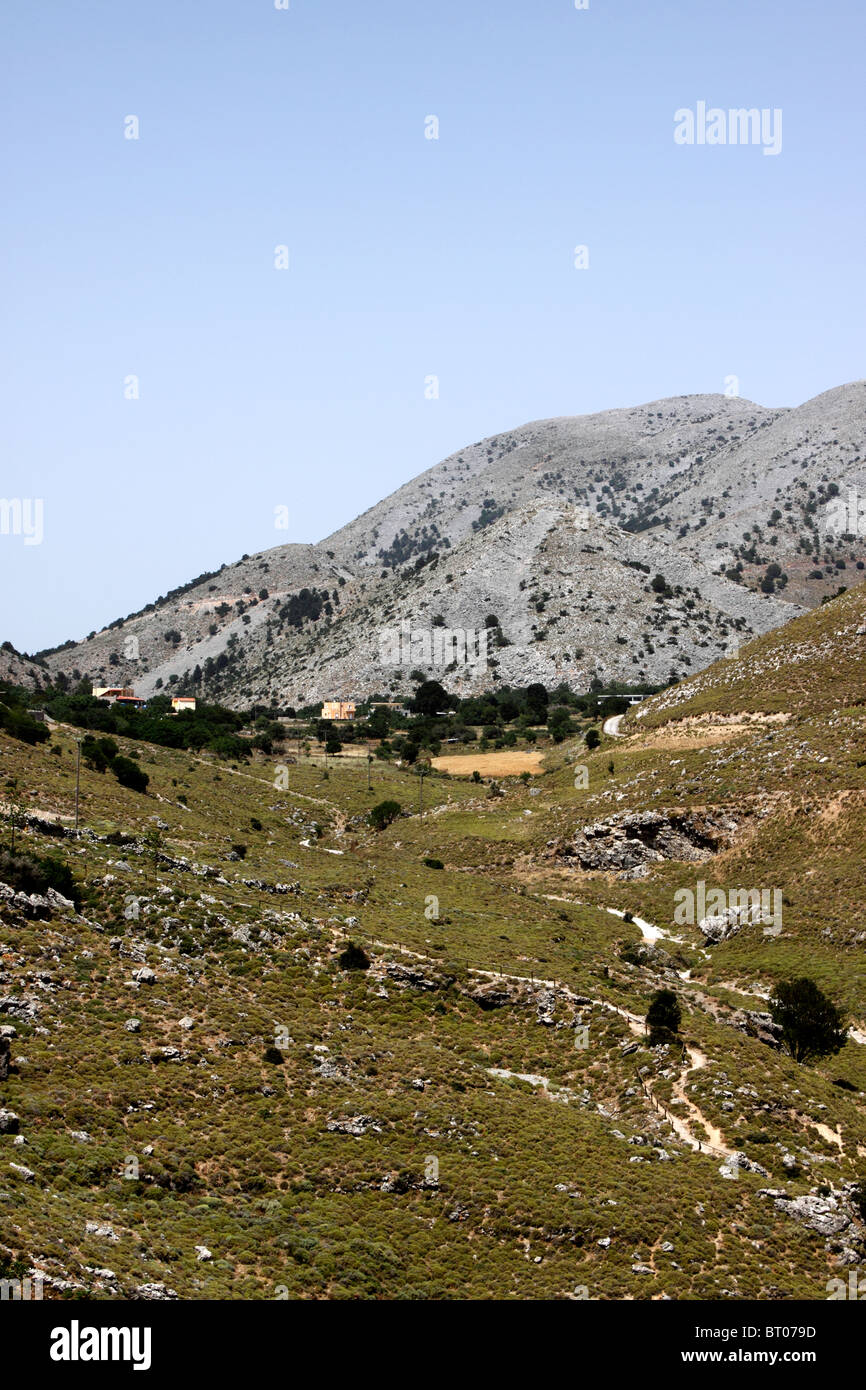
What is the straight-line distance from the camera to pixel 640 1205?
35719 millimetres

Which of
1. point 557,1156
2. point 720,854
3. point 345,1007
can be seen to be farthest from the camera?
point 720,854

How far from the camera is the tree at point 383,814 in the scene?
4094 inches

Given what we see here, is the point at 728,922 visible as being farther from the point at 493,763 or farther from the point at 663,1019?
the point at 493,763

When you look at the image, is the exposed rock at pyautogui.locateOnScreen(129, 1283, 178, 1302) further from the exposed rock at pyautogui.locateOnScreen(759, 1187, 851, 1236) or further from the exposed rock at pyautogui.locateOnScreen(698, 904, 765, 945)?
the exposed rock at pyautogui.locateOnScreen(698, 904, 765, 945)

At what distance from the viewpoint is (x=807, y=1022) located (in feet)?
172

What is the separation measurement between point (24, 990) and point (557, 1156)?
19728 millimetres

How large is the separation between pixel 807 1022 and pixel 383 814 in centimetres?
5718

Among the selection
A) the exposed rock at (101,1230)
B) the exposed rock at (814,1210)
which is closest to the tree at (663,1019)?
the exposed rock at (814,1210)

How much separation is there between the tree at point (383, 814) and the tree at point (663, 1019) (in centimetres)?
5503

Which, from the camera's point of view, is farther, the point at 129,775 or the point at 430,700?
the point at 430,700

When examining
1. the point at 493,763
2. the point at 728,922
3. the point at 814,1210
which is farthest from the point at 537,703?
the point at 814,1210

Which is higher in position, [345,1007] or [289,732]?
[289,732]

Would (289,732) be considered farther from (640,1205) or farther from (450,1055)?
(640,1205)
